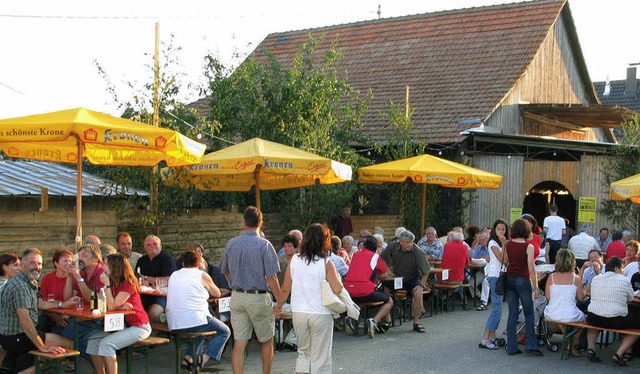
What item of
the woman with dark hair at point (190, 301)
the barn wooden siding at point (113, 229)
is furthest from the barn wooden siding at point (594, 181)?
the woman with dark hair at point (190, 301)

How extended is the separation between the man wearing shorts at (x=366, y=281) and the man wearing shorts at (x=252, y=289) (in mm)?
→ 3366

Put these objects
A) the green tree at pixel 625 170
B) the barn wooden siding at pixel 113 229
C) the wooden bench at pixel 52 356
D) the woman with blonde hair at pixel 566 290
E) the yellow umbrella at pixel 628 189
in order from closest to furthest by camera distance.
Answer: the wooden bench at pixel 52 356 < the woman with blonde hair at pixel 566 290 < the barn wooden siding at pixel 113 229 < the yellow umbrella at pixel 628 189 < the green tree at pixel 625 170

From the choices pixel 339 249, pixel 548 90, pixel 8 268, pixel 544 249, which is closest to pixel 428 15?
pixel 548 90

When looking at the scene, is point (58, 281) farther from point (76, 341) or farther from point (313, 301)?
point (313, 301)

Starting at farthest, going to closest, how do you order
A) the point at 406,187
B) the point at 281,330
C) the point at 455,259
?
the point at 406,187 → the point at 455,259 → the point at 281,330

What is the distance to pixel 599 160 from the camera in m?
21.2

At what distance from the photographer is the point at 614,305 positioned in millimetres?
9984

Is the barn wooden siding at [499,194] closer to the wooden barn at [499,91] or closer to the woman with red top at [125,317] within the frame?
the wooden barn at [499,91]

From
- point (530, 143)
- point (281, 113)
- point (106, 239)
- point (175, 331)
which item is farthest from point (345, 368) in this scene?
point (530, 143)

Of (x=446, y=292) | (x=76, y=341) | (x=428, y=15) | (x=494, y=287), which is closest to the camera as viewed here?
(x=76, y=341)

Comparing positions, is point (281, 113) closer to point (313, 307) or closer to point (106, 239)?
point (106, 239)

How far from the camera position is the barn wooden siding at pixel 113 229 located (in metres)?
10.9

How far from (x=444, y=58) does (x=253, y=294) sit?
17857 millimetres

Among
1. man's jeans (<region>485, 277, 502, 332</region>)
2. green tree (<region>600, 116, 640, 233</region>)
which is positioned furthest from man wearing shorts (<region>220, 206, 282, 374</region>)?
green tree (<region>600, 116, 640, 233</region>)
